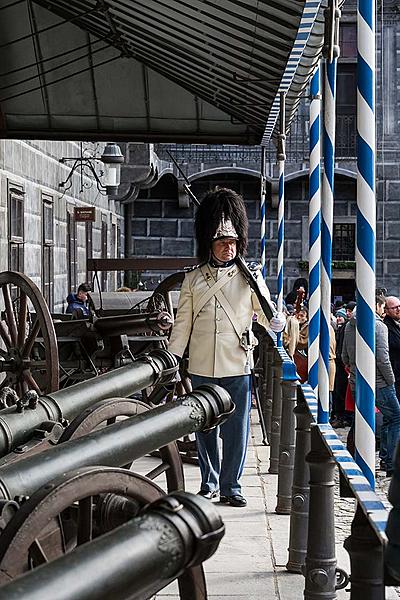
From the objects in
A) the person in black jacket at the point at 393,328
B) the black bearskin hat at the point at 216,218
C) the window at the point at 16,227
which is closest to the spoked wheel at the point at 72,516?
the black bearskin hat at the point at 216,218

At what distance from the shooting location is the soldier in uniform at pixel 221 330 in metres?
7.50

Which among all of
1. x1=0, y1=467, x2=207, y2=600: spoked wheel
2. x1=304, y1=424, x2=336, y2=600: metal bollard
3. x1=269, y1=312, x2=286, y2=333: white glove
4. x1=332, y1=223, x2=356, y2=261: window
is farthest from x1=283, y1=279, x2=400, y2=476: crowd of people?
x1=332, y1=223, x2=356, y2=261: window

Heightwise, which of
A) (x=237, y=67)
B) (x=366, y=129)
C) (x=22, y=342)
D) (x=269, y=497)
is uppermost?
(x=237, y=67)

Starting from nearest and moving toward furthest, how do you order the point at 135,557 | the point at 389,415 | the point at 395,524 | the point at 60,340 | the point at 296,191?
the point at 135,557, the point at 395,524, the point at 60,340, the point at 389,415, the point at 296,191

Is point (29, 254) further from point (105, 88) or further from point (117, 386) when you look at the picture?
point (117, 386)

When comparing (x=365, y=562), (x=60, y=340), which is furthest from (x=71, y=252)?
(x=365, y=562)

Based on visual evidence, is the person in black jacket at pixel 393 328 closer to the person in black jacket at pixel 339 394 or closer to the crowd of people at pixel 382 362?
the crowd of people at pixel 382 362

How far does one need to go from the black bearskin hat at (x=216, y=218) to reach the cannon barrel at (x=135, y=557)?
5087 millimetres

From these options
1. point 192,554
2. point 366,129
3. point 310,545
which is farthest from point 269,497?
point 192,554

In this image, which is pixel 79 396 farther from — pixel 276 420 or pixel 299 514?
pixel 276 420

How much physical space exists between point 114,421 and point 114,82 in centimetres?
692

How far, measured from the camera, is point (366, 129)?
461cm

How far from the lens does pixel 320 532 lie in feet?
17.3

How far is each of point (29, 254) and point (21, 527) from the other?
33.6ft
